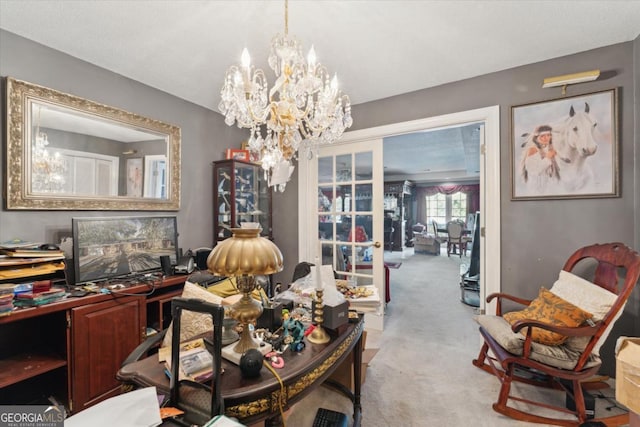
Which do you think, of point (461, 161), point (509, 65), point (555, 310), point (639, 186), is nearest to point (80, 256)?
point (555, 310)

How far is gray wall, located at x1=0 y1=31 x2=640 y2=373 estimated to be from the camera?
6.37ft

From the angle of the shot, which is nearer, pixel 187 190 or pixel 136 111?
pixel 136 111

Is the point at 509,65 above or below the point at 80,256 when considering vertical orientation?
above

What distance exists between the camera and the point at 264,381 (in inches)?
37.7

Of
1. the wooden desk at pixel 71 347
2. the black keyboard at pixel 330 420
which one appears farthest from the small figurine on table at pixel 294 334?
the wooden desk at pixel 71 347

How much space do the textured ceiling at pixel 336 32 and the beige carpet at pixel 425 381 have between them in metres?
2.59

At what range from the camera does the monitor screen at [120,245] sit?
1.96m

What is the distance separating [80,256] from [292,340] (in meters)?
1.80

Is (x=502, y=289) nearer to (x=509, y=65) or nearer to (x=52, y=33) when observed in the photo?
(x=509, y=65)

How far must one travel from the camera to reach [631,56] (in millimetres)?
1975

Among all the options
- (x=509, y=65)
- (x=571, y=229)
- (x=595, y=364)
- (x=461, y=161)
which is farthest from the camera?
(x=461, y=161)

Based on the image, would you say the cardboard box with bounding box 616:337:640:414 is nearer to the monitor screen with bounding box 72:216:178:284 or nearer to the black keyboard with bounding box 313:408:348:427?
the black keyboard with bounding box 313:408:348:427

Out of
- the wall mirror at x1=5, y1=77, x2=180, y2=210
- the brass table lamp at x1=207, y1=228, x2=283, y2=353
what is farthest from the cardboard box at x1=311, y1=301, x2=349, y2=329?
the wall mirror at x1=5, y1=77, x2=180, y2=210

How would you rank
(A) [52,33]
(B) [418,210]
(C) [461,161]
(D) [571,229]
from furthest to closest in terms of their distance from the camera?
(B) [418,210], (C) [461,161], (D) [571,229], (A) [52,33]
